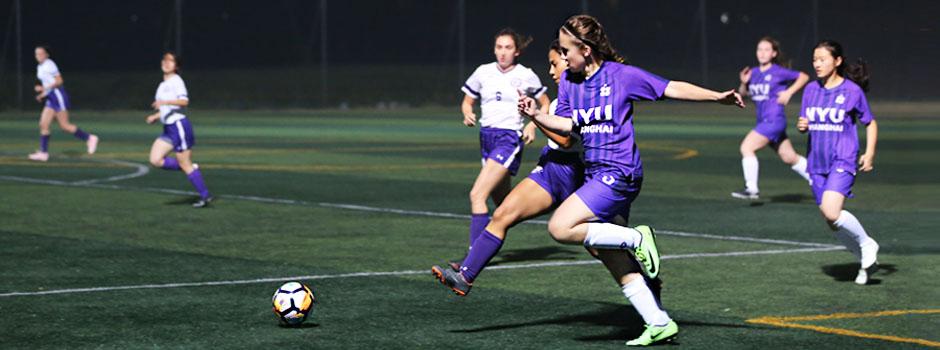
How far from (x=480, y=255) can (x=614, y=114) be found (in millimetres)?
1064

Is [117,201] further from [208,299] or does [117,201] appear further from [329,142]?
[329,142]

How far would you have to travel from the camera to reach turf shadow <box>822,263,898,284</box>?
1117 cm

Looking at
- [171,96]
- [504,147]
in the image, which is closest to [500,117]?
[504,147]

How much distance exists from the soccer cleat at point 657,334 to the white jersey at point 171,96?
9414 mm

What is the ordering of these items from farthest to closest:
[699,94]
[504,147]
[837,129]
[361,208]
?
1. [361,208]
2. [504,147]
3. [837,129]
4. [699,94]

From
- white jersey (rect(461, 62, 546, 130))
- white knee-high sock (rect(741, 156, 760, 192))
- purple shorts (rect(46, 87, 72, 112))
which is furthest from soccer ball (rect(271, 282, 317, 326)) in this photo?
purple shorts (rect(46, 87, 72, 112))

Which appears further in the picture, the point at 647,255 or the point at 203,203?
A: the point at 203,203

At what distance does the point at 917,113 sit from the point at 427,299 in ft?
97.7

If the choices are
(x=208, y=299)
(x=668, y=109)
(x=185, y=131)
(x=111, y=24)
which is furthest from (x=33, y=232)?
(x=668, y=109)

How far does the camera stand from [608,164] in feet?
27.7

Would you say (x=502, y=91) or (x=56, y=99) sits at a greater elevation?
(x=502, y=91)

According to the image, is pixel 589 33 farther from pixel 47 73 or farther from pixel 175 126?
pixel 47 73

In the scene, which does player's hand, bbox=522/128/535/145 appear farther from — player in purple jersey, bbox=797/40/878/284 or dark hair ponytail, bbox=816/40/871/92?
dark hair ponytail, bbox=816/40/871/92

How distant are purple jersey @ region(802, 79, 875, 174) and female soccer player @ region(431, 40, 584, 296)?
2991 mm
